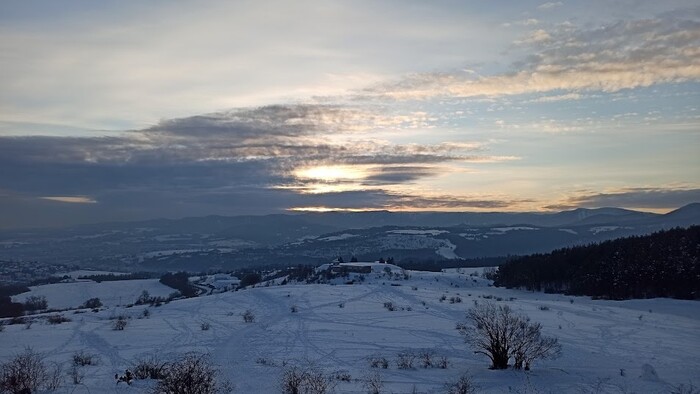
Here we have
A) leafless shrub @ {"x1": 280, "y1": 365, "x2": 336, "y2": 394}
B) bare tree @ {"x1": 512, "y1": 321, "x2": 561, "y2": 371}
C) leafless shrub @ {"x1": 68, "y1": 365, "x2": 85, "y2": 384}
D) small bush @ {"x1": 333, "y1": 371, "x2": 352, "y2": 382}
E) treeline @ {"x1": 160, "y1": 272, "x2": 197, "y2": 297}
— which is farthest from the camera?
treeline @ {"x1": 160, "y1": 272, "x2": 197, "y2": 297}

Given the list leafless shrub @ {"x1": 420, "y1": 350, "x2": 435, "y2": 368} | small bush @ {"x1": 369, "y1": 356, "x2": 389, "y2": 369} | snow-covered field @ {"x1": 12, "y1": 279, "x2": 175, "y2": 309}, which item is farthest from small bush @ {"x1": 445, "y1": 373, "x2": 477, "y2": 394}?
snow-covered field @ {"x1": 12, "y1": 279, "x2": 175, "y2": 309}

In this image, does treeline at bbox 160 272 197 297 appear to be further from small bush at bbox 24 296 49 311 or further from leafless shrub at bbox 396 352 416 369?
leafless shrub at bbox 396 352 416 369

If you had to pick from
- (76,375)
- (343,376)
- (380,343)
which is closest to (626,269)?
(380,343)

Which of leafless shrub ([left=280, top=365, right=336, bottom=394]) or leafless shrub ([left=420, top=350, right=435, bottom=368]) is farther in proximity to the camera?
leafless shrub ([left=420, top=350, right=435, bottom=368])

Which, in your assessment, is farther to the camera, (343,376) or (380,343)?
(380,343)

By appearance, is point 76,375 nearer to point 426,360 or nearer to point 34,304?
point 426,360

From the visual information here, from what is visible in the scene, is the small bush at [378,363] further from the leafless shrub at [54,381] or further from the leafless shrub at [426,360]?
the leafless shrub at [54,381]

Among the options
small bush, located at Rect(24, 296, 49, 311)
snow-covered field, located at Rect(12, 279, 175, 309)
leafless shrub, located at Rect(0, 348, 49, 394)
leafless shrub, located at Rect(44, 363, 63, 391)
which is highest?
leafless shrub, located at Rect(0, 348, 49, 394)

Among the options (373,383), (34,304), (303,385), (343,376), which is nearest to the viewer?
(303,385)

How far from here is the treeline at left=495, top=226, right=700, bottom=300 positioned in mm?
61469

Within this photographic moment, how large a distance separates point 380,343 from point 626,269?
52.5 metres

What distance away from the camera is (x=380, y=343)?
91.1 ft

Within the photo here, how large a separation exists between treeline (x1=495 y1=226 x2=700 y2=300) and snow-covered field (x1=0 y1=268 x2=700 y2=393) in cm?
1160

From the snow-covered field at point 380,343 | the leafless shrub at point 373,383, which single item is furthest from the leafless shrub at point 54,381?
the leafless shrub at point 373,383
